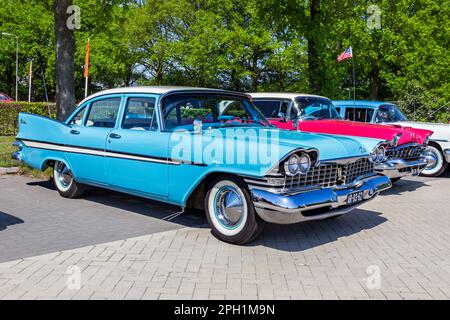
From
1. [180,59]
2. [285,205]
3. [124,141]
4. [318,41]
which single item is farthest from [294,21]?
[180,59]

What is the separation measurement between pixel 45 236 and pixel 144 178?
1304 millimetres

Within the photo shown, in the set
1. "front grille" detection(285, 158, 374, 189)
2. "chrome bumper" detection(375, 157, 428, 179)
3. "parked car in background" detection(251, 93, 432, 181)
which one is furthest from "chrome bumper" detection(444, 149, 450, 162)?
"front grille" detection(285, 158, 374, 189)

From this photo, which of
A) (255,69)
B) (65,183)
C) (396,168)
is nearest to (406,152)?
(396,168)

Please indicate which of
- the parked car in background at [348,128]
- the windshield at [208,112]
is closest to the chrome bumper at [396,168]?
the parked car in background at [348,128]

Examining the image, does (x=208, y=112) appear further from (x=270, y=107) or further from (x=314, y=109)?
(x=314, y=109)

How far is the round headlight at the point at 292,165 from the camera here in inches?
184

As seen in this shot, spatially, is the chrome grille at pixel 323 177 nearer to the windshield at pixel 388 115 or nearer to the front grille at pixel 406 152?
the front grille at pixel 406 152

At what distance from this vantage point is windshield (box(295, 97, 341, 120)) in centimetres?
941

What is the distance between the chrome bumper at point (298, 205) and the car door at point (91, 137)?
2.58m

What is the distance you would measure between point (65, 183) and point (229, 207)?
3.44 metres

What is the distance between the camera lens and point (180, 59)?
38688mm

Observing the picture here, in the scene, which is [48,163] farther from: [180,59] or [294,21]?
[180,59]

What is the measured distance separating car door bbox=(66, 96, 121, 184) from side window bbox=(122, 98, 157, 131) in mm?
249

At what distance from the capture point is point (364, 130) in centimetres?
809
